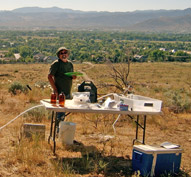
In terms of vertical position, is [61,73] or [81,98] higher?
[61,73]

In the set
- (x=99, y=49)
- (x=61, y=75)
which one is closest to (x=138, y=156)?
(x=61, y=75)

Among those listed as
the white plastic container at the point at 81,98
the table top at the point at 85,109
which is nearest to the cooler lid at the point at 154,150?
the table top at the point at 85,109

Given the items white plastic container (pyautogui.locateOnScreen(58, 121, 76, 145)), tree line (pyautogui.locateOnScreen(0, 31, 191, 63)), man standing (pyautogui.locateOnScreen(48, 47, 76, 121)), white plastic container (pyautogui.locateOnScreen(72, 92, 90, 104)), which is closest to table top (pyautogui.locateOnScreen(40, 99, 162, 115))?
white plastic container (pyautogui.locateOnScreen(72, 92, 90, 104))

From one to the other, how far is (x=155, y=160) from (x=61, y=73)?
2378 millimetres

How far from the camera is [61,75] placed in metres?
6.41

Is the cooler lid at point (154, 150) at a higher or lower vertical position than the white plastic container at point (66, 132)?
higher

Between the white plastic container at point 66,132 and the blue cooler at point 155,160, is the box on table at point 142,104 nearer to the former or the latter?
the blue cooler at point 155,160

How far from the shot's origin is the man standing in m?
6.29

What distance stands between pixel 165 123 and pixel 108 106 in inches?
123

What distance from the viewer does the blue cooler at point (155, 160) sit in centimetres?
479

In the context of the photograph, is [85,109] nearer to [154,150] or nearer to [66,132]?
[66,132]

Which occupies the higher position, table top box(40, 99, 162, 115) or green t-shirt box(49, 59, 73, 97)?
green t-shirt box(49, 59, 73, 97)

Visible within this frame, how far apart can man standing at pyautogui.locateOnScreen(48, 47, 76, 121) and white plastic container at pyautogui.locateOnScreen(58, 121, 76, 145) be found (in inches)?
13.7

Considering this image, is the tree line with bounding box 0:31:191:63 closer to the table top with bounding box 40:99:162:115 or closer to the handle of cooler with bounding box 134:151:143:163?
the table top with bounding box 40:99:162:115
